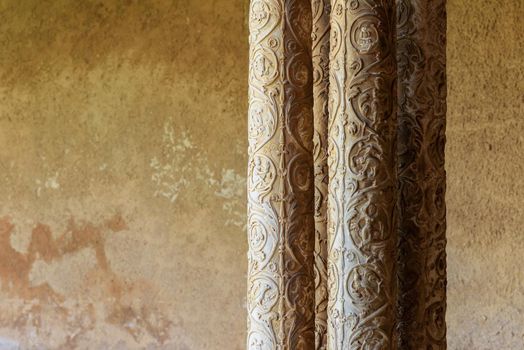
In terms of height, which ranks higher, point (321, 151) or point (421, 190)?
point (321, 151)

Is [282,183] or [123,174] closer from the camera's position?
[282,183]

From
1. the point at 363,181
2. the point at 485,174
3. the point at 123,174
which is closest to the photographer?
the point at 363,181

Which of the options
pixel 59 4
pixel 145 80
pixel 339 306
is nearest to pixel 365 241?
pixel 339 306

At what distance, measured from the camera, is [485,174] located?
12.5 ft

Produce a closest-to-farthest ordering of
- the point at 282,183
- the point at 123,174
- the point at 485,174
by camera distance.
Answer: the point at 282,183
the point at 485,174
the point at 123,174

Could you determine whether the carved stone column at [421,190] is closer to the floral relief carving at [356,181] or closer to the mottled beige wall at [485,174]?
the floral relief carving at [356,181]

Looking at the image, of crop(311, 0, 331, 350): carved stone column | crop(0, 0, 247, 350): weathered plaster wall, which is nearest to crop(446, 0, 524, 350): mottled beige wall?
crop(0, 0, 247, 350): weathered plaster wall

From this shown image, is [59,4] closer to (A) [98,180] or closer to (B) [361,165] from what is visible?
(A) [98,180]

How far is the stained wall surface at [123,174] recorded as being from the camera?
5012 millimetres

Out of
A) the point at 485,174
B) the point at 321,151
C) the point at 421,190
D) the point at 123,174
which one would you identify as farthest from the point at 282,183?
the point at 123,174

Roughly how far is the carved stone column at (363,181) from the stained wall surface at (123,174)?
2.97 metres

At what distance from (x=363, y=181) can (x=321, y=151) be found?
1.10 ft

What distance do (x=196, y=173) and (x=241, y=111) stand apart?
529mm

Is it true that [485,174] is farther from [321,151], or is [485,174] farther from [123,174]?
[123,174]
